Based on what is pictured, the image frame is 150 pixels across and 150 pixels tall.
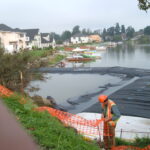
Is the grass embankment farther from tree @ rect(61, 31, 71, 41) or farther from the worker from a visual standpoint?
tree @ rect(61, 31, 71, 41)

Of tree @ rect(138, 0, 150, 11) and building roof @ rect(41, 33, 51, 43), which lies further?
building roof @ rect(41, 33, 51, 43)

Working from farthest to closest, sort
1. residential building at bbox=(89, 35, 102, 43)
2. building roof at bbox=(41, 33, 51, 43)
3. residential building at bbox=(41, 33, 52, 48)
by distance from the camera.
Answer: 1. residential building at bbox=(89, 35, 102, 43)
2. building roof at bbox=(41, 33, 51, 43)
3. residential building at bbox=(41, 33, 52, 48)

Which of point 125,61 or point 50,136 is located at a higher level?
point 50,136

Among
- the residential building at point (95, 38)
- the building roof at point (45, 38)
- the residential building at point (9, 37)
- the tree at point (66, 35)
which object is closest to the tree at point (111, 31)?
the residential building at point (95, 38)

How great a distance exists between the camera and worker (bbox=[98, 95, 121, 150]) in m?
5.93

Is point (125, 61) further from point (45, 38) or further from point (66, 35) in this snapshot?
point (66, 35)

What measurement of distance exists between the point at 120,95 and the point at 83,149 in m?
11.6

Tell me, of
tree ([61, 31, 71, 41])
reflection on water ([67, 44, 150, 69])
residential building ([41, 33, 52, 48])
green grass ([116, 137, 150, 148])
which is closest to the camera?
green grass ([116, 137, 150, 148])

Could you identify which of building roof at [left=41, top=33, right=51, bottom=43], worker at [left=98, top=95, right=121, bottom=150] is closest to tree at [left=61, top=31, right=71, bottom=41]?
building roof at [left=41, top=33, right=51, bottom=43]

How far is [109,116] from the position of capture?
236 inches

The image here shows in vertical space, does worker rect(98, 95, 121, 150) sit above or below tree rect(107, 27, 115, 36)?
below

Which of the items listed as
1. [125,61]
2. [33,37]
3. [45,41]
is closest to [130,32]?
[45,41]

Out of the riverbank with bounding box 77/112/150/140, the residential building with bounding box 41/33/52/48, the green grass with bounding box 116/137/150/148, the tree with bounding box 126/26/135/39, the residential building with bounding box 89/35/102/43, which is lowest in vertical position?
the riverbank with bounding box 77/112/150/140

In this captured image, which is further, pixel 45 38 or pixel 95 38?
pixel 95 38
